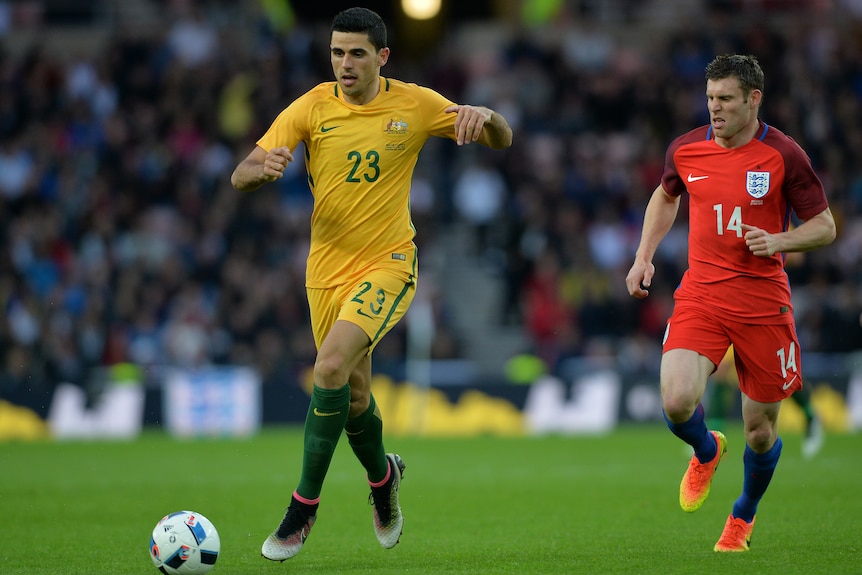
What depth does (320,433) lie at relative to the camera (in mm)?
7102

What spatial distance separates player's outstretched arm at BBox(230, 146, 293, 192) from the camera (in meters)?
6.71

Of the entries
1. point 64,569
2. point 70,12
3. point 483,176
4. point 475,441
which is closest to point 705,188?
point 64,569

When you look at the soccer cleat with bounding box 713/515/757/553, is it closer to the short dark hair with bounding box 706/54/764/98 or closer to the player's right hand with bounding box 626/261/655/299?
the player's right hand with bounding box 626/261/655/299

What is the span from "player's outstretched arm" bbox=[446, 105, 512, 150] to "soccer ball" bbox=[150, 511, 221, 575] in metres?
2.51

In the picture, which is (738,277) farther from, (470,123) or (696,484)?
(470,123)

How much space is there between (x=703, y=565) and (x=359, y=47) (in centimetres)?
343

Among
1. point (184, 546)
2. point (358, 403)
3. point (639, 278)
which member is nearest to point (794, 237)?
point (639, 278)

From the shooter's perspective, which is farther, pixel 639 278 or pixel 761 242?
pixel 639 278

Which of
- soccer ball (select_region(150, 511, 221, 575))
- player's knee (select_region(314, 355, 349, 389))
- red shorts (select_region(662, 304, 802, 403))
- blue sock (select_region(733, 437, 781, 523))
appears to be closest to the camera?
soccer ball (select_region(150, 511, 221, 575))

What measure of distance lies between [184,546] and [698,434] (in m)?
2.98

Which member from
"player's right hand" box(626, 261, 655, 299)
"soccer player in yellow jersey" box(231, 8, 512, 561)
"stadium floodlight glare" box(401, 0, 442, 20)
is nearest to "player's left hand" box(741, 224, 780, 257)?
"player's right hand" box(626, 261, 655, 299)

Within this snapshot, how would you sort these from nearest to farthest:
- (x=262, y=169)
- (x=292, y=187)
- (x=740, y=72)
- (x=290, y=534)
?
(x=262, y=169), (x=290, y=534), (x=740, y=72), (x=292, y=187)

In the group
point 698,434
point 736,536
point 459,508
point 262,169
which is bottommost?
point 459,508

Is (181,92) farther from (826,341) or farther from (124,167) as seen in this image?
(826,341)
